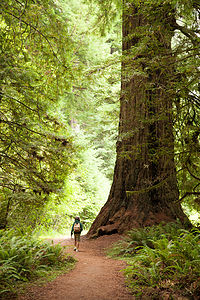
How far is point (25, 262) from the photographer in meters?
3.97

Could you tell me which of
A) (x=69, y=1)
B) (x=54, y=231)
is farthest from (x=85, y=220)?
(x=69, y=1)

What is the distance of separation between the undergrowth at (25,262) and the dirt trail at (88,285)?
0.24 metres

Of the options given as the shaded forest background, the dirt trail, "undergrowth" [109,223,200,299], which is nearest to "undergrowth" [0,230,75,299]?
the dirt trail

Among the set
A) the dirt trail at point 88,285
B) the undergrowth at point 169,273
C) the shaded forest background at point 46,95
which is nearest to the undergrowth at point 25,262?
the dirt trail at point 88,285

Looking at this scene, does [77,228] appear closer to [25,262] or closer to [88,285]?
[25,262]

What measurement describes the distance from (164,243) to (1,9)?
15.9ft

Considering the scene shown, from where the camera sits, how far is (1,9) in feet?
14.7

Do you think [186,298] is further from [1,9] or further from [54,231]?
[54,231]

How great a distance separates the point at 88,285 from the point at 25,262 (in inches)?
41.7

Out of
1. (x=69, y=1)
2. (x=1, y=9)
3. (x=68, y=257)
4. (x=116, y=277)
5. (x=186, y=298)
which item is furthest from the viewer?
(x=69, y=1)

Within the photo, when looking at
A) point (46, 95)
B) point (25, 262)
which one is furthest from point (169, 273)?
point (46, 95)

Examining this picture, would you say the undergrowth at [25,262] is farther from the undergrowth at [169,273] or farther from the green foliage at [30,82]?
the undergrowth at [169,273]

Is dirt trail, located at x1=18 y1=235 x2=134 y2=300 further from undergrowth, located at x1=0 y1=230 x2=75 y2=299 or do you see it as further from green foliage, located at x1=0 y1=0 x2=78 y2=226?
green foliage, located at x1=0 y1=0 x2=78 y2=226

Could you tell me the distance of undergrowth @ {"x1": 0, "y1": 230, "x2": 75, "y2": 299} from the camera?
350 centimetres
